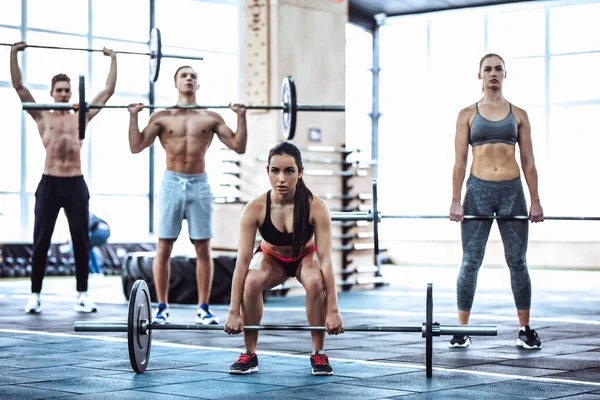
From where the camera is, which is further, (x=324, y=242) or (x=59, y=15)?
(x=59, y=15)

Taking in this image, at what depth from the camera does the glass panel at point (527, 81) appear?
13805mm

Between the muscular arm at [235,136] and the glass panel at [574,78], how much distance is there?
30.9 ft

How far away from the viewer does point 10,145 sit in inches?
449

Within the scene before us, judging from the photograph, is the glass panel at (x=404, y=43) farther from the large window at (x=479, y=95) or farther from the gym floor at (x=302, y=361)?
the gym floor at (x=302, y=361)

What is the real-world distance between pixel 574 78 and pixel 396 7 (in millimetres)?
2903

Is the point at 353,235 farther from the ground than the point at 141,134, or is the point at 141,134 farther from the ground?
the point at 141,134

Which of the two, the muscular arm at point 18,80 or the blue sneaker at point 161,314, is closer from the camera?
the blue sneaker at point 161,314

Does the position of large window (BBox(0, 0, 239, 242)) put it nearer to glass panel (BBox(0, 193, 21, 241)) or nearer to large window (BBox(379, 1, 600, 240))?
glass panel (BBox(0, 193, 21, 241))

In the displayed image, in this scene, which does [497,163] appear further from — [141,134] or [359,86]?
[359,86]

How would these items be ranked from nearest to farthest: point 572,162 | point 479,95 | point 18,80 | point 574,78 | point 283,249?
1. point 283,249
2. point 18,80
3. point 572,162
4. point 574,78
5. point 479,95

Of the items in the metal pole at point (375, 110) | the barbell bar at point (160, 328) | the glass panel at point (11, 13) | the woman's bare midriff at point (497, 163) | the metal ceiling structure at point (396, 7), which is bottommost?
the barbell bar at point (160, 328)

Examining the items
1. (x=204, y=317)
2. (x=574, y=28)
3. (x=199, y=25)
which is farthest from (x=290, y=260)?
(x=574, y=28)

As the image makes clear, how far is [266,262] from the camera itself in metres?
3.45

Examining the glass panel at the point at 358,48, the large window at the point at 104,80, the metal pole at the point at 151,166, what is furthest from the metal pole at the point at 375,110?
the metal pole at the point at 151,166
